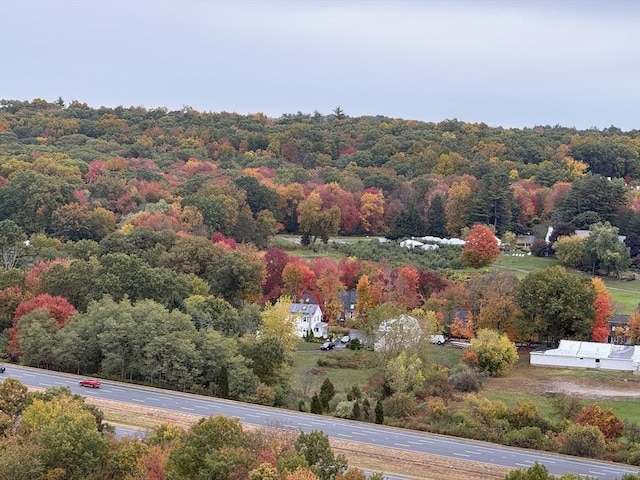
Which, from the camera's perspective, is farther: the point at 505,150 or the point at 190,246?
the point at 505,150

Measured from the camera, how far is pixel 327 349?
5909 cm

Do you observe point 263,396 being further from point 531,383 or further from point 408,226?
point 408,226

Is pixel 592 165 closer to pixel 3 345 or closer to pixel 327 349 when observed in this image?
pixel 327 349

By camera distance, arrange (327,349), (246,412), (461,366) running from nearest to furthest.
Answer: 1. (246,412)
2. (461,366)
3. (327,349)

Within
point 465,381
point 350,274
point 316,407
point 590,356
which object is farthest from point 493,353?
point 350,274

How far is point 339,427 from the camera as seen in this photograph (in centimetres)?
3891

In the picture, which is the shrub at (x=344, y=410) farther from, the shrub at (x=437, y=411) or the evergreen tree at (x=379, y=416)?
the shrub at (x=437, y=411)

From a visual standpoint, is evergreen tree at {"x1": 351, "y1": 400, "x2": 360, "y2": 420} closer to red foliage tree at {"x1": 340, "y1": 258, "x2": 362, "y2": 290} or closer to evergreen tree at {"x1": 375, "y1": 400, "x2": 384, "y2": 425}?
evergreen tree at {"x1": 375, "y1": 400, "x2": 384, "y2": 425}

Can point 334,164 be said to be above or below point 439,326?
above

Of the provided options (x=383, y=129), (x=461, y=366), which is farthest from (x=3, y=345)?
(x=383, y=129)

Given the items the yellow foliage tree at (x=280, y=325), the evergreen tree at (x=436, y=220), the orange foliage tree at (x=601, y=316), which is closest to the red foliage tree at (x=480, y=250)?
the orange foliage tree at (x=601, y=316)

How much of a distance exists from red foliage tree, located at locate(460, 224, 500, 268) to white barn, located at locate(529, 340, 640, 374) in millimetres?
19940

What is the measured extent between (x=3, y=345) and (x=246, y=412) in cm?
1680

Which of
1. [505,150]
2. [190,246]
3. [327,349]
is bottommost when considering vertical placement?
[327,349]
